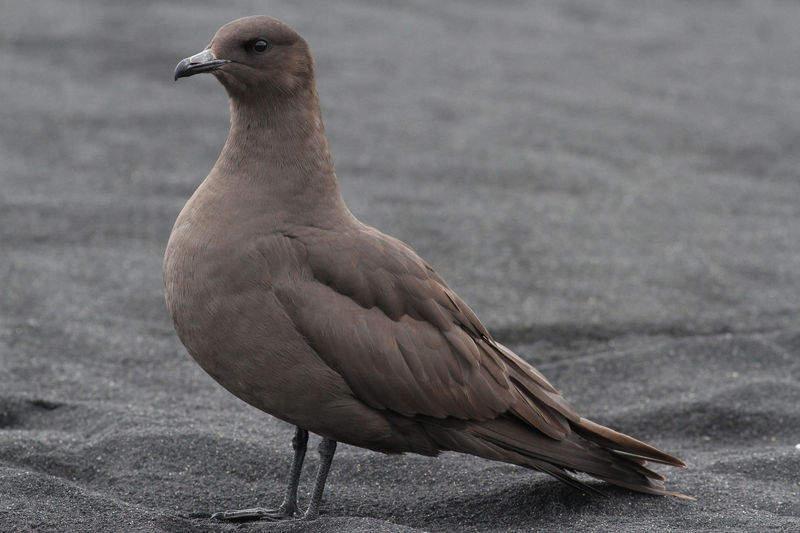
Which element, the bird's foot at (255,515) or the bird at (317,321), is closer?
the bird at (317,321)

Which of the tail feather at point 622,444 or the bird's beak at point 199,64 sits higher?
the bird's beak at point 199,64

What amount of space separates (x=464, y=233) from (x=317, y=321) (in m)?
3.03

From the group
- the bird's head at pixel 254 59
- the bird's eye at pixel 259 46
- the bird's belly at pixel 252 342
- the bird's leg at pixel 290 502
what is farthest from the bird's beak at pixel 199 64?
the bird's leg at pixel 290 502

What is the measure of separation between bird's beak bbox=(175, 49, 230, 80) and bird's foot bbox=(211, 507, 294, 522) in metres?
1.52

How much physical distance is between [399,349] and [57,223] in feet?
11.1

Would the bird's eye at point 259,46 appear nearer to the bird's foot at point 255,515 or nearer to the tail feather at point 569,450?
the tail feather at point 569,450

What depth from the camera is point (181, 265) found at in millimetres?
3375

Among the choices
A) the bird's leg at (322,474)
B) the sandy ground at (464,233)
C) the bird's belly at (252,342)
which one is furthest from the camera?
the sandy ground at (464,233)

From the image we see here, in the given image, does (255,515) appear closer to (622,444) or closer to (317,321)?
(317,321)

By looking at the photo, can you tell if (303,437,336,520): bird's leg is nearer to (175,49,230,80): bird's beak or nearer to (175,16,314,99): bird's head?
(175,16,314,99): bird's head

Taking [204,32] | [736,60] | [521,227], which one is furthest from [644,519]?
[736,60]

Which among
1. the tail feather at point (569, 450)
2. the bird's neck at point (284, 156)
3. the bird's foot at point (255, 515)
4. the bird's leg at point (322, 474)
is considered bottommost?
the bird's foot at point (255, 515)

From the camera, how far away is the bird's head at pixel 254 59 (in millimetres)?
3578

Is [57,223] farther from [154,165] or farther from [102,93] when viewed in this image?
[102,93]
